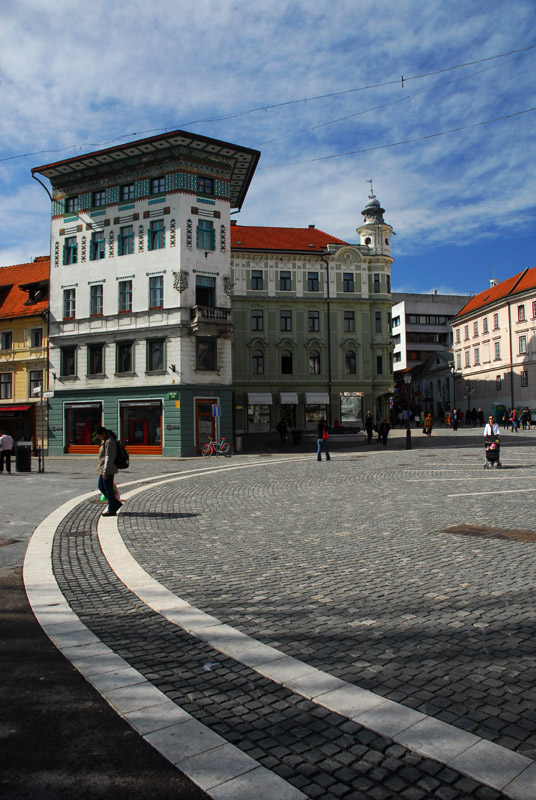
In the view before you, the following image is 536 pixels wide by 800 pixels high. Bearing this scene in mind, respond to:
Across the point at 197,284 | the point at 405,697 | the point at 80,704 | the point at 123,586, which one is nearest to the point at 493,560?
the point at 405,697

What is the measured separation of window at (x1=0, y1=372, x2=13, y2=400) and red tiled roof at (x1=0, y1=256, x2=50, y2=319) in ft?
12.6

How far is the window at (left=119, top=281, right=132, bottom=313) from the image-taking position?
31844 millimetres

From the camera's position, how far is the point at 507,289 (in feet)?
197

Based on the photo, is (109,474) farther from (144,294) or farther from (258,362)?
(258,362)

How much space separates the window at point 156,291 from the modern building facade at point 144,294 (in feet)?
0.20

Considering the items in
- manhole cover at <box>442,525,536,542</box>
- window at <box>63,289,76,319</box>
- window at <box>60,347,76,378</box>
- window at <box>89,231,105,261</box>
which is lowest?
manhole cover at <box>442,525,536,542</box>

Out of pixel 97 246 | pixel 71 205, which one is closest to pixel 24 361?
pixel 97 246

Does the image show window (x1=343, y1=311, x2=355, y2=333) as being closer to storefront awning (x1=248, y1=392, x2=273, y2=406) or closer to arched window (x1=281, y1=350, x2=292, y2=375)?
arched window (x1=281, y1=350, x2=292, y2=375)

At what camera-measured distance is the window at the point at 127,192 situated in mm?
32156

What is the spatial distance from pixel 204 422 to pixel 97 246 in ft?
40.9

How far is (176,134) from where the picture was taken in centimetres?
2995

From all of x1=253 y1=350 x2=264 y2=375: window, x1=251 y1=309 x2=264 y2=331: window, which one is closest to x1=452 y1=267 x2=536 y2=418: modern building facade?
x1=253 y1=350 x2=264 y2=375: window

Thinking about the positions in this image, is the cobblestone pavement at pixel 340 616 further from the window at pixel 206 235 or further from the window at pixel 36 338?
the window at pixel 36 338

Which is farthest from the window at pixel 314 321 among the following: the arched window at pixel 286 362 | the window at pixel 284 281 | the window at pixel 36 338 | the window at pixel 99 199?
the window at pixel 36 338
